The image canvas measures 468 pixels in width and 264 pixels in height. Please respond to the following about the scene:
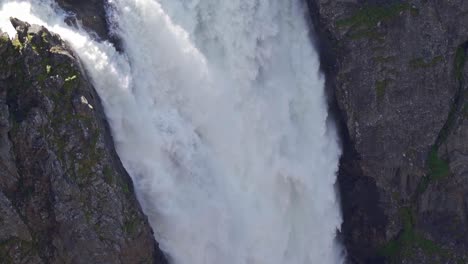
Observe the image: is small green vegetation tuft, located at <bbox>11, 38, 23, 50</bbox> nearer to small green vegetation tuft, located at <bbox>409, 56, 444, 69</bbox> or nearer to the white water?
the white water

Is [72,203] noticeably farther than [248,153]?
No

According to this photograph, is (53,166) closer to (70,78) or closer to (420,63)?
(70,78)

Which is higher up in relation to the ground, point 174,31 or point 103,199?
point 174,31

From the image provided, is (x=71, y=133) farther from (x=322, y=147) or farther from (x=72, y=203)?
(x=322, y=147)

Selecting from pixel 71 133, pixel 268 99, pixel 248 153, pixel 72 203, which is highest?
pixel 268 99

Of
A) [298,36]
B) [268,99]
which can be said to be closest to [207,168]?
[268,99]

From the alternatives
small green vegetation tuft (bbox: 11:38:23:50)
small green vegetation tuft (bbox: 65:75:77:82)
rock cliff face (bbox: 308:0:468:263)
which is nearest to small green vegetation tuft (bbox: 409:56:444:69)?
rock cliff face (bbox: 308:0:468:263)
